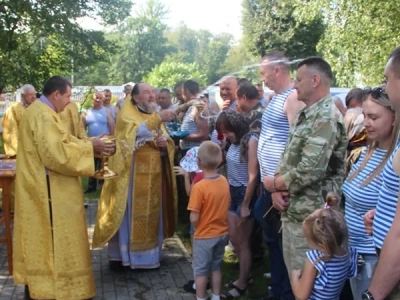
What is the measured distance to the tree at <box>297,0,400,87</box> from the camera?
14492 mm

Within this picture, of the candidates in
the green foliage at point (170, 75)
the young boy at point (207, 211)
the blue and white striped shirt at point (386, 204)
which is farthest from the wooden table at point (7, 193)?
the green foliage at point (170, 75)

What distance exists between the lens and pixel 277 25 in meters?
33.9

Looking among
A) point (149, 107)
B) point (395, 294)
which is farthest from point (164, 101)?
point (395, 294)

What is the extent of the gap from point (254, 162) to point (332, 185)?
106 cm

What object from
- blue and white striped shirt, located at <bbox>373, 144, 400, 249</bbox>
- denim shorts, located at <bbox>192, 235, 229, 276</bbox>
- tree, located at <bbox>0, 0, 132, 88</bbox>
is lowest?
denim shorts, located at <bbox>192, 235, 229, 276</bbox>

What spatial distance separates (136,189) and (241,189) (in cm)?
115

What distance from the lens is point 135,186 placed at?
5230mm

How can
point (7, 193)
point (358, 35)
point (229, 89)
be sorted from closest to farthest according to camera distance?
point (7, 193) → point (229, 89) → point (358, 35)

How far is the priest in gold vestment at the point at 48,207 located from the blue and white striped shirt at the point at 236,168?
1.22 m

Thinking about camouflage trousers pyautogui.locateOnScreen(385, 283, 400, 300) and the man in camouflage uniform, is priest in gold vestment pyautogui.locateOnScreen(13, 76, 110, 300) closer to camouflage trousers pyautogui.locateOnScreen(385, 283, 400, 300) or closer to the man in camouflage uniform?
the man in camouflage uniform

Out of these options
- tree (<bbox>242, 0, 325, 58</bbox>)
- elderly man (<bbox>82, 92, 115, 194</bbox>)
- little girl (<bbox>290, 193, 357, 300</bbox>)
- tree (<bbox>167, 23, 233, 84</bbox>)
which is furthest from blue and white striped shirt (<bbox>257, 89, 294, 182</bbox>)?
tree (<bbox>167, 23, 233, 84</bbox>)

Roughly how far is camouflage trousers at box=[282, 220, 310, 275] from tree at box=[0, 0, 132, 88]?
13.0 m

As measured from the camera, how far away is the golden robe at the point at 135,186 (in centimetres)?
509

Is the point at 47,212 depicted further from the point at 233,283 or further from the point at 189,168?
the point at 233,283
